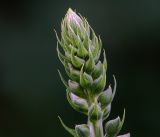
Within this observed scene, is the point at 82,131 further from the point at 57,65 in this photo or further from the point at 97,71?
the point at 57,65

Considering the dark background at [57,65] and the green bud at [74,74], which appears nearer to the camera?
the green bud at [74,74]

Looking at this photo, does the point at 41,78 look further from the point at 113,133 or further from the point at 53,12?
the point at 113,133

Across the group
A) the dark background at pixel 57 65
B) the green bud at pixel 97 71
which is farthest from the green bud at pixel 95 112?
the dark background at pixel 57 65

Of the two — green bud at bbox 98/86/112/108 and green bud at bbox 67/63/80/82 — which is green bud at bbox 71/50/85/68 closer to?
green bud at bbox 67/63/80/82

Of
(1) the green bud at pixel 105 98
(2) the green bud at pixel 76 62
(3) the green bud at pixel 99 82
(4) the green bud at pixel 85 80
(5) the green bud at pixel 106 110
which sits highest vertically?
(2) the green bud at pixel 76 62

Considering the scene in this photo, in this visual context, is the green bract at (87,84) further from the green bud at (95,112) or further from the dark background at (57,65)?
the dark background at (57,65)

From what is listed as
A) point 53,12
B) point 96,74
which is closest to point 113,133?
point 96,74

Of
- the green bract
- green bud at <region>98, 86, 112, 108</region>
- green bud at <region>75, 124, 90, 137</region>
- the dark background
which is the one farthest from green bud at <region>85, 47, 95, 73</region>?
the dark background
